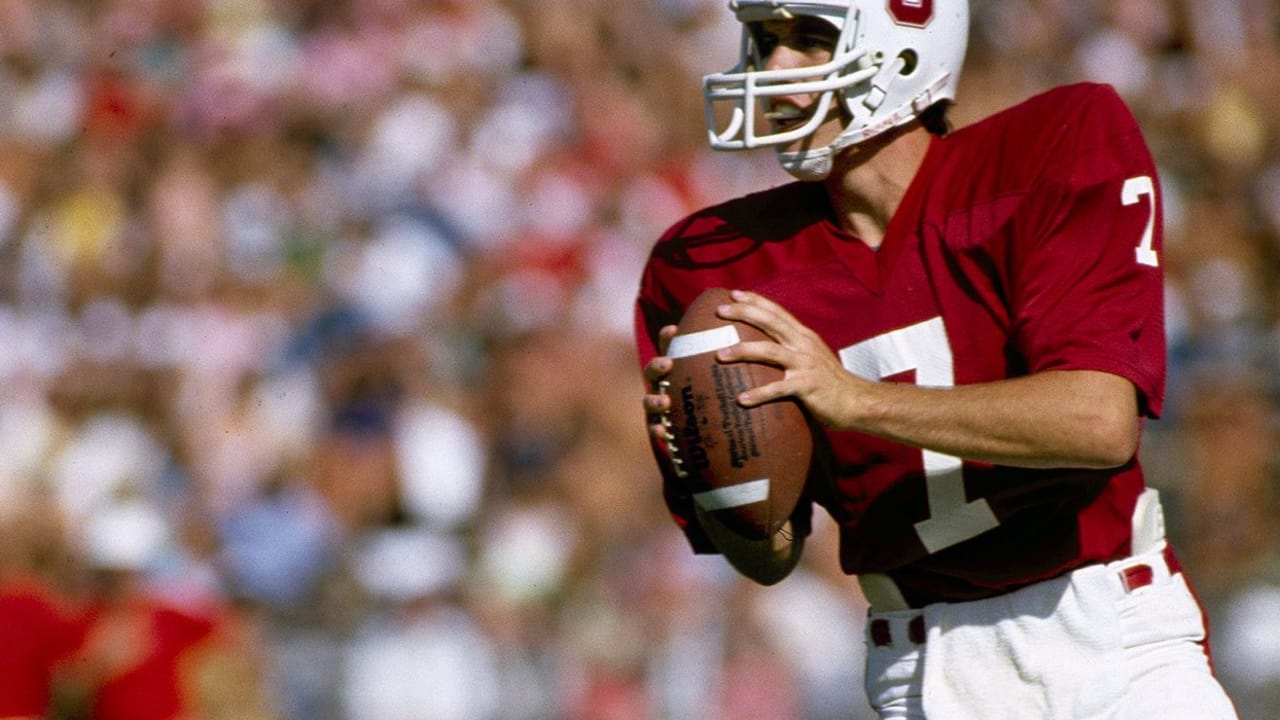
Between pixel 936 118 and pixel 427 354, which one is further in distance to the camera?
pixel 427 354

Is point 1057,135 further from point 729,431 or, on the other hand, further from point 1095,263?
point 729,431

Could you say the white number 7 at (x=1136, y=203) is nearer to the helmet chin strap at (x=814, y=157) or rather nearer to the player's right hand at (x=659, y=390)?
the helmet chin strap at (x=814, y=157)

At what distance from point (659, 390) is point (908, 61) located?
0.78 m

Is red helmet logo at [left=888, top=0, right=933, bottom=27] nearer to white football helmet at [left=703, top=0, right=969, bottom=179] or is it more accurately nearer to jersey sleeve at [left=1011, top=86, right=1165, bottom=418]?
white football helmet at [left=703, top=0, right=969, bottom=179]

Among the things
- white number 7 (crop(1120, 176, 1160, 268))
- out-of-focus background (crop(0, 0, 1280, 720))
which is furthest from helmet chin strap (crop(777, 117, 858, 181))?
out-of-focus background (crop(0, 0, 1280, 720))

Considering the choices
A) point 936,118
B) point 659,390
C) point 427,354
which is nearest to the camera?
point 659,390

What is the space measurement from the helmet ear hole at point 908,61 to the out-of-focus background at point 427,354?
3022 mm

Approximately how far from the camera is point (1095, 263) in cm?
293

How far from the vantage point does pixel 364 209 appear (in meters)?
8.38

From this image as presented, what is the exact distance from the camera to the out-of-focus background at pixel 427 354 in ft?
20.9

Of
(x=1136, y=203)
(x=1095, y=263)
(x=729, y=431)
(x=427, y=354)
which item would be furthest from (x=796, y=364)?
(x=427, y=354)

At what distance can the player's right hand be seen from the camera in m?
3.14

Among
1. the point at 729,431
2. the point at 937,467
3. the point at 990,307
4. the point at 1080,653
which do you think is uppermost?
the point at 990,307

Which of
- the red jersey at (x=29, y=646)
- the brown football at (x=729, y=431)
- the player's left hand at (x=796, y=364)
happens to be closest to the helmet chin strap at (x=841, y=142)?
the brown football at (x=729, y=431)
